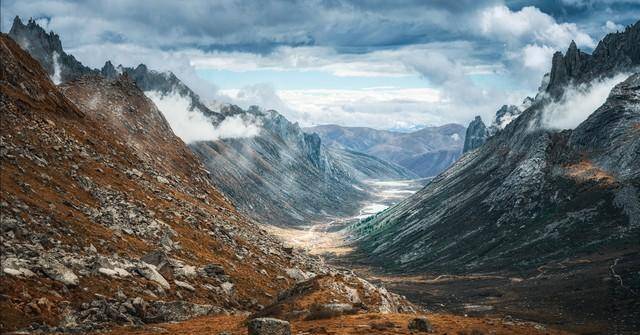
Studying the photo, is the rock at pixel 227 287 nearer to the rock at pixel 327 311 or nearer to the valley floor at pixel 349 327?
the valley floor at pixel 349 327

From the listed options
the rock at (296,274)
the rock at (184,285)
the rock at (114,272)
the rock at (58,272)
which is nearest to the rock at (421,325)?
the rock at (184,285)

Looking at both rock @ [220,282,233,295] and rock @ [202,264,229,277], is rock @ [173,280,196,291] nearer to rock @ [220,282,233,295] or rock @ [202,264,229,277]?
rock @ [220,282,233,295]

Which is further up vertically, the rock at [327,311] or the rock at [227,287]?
the rock at [227,287]

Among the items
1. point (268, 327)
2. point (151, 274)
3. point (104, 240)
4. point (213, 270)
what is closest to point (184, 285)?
point (151, 274)

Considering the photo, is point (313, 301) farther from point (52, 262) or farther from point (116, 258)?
point (52, 262)

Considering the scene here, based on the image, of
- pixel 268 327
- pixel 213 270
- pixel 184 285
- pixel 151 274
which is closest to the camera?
pixel 268 327

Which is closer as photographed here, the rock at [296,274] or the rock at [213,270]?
the rock at [213,270]

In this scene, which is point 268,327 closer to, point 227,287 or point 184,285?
point 184,285
